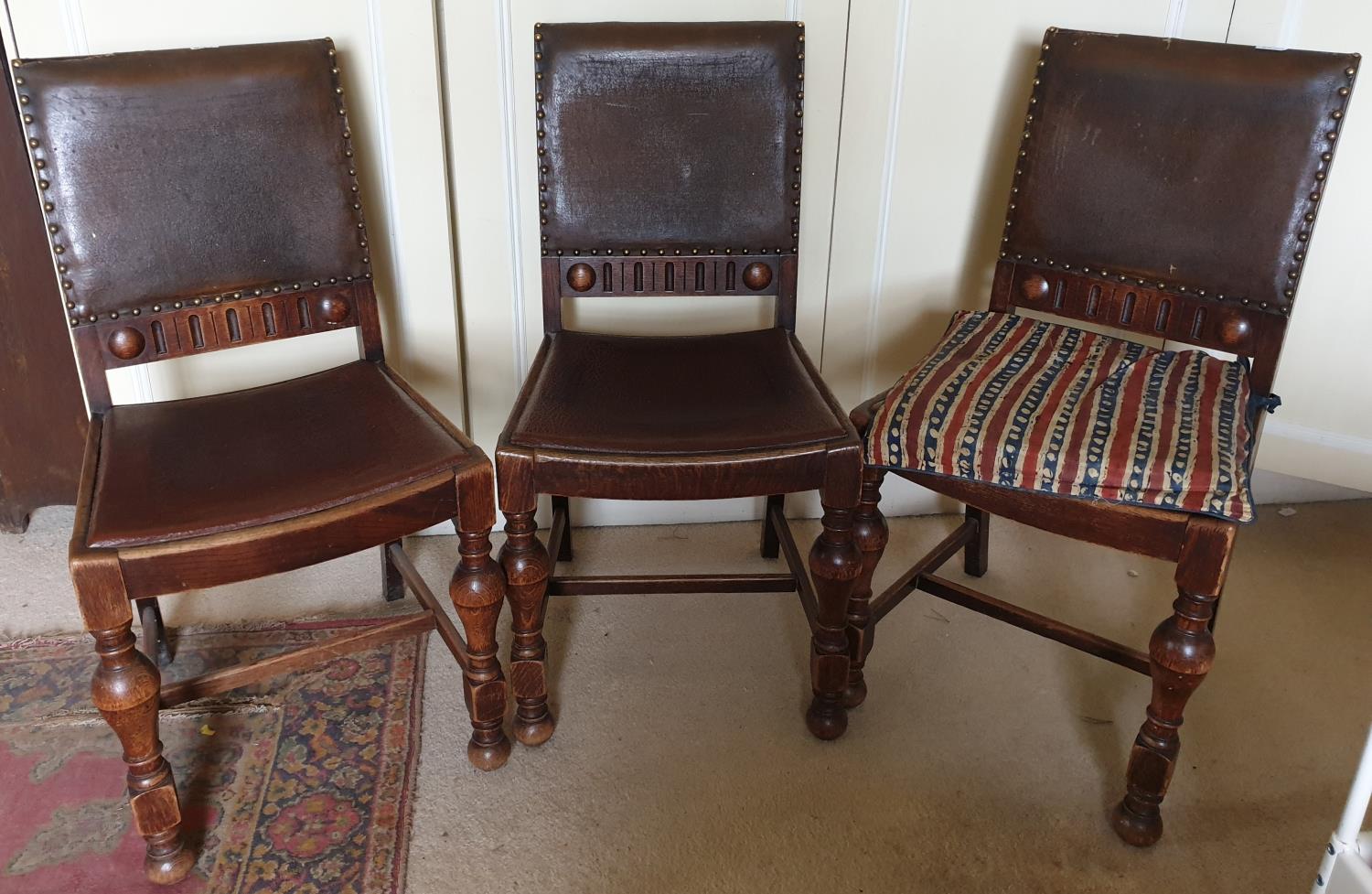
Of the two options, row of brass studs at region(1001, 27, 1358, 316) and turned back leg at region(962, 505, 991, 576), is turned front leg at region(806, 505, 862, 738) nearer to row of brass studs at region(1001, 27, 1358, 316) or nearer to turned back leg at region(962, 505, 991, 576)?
turned back leg at region(962, 505, 991, 576)

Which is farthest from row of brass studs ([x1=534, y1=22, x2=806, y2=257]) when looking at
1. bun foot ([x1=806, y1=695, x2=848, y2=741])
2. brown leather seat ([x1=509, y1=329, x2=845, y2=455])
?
bun foot ([x1=806, y1=695, x2=848, y2=741])

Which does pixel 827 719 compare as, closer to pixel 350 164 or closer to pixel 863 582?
pixel 863 582

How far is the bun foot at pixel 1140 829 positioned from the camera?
5.23 ft

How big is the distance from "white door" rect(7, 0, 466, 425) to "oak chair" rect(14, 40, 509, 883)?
0.53ft

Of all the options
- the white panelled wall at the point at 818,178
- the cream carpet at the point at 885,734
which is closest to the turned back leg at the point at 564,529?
the cream carpet at the point at 885,734

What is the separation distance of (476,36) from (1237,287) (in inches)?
48.7

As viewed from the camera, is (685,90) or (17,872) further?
(685,90)

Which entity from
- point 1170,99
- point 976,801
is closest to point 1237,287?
point 1170,99

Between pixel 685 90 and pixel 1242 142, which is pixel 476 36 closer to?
pixel 685 90

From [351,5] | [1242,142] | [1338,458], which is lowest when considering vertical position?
[1338,458]

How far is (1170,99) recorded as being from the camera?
1686mm

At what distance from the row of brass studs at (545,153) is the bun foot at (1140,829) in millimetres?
978

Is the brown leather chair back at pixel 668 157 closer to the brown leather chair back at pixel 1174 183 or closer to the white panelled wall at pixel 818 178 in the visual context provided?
the white panelled wall at pixel 818 178

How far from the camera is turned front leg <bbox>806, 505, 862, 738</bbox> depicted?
5.29 ft
